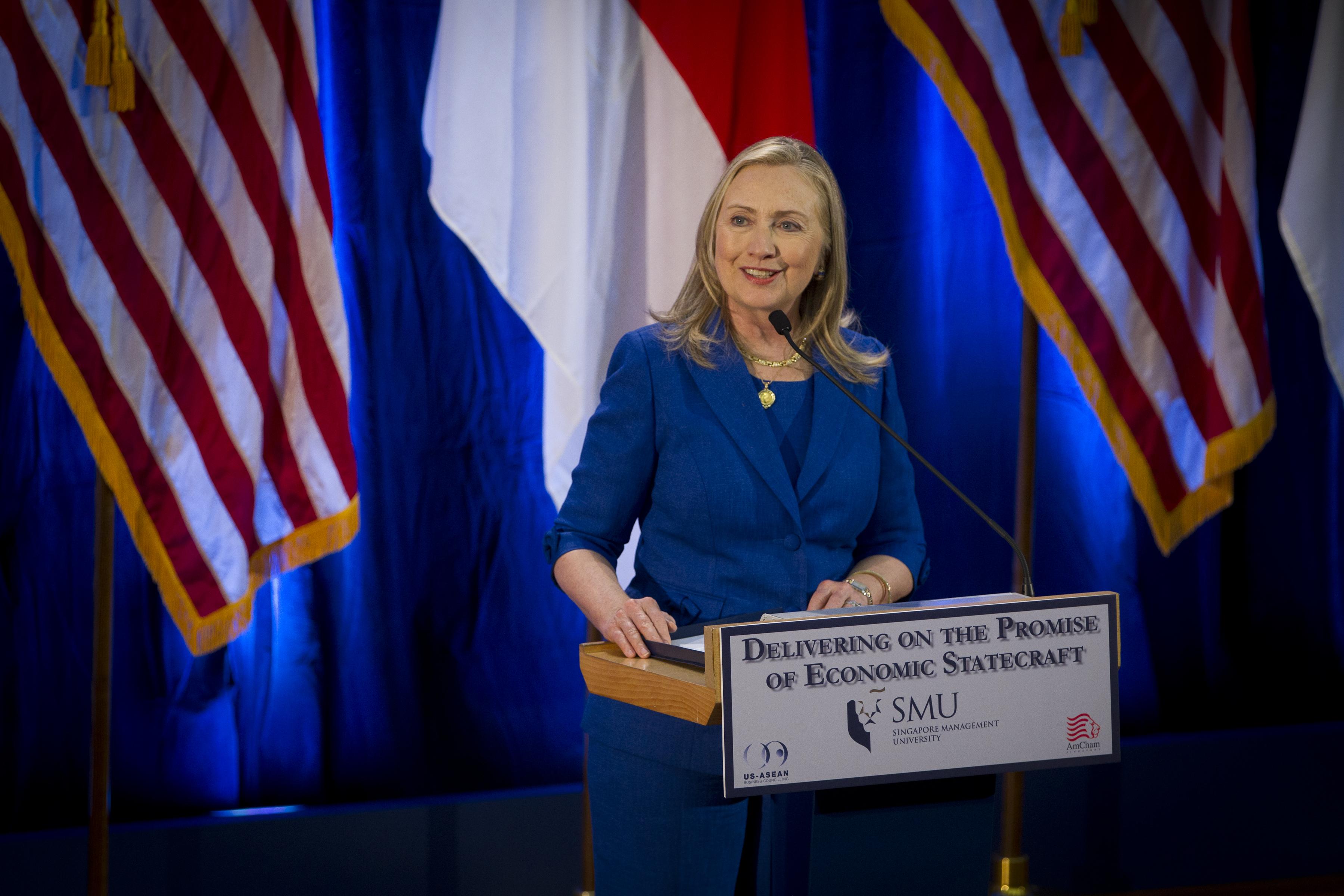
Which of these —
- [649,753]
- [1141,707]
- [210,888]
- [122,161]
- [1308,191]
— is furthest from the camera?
[1141,707]

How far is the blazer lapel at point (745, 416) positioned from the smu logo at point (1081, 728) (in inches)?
16.9

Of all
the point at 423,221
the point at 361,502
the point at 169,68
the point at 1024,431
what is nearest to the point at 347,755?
the point at 361,502

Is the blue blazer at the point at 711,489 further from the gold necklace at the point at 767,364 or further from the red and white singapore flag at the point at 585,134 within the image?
the red and white singapore flag at the point at 585,134

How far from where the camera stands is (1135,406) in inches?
110

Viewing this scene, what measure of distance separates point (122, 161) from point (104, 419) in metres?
0.50

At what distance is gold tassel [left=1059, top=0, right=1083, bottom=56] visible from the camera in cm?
260

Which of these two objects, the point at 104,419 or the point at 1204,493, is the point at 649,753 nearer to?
the point at 104,419

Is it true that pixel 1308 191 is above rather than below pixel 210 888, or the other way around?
above

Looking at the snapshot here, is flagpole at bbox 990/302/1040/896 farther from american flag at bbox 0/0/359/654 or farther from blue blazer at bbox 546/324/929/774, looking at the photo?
american flag at bbox 0/0/359/654

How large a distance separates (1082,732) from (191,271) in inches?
75.2

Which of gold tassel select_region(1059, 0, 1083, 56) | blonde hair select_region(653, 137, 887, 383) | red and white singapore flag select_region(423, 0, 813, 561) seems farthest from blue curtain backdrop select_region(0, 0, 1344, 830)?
blonde hair select_region(653, 137, 887, 383)

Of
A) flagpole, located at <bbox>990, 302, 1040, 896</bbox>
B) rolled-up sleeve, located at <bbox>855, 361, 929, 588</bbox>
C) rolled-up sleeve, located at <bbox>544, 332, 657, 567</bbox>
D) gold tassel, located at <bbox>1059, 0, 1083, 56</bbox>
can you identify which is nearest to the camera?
rolled-up sleeve, located at <bbox>544, 332, 657, 567</bbox>

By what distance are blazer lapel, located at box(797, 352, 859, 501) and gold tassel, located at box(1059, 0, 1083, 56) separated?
4.57 feet

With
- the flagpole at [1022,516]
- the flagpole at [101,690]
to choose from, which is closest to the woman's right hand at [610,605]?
the flagpole at [101,690]
